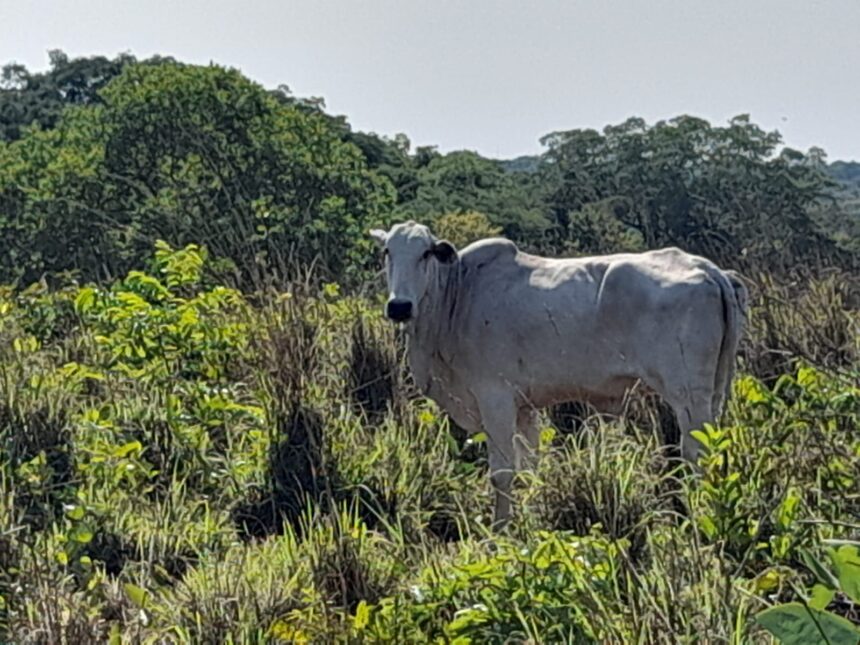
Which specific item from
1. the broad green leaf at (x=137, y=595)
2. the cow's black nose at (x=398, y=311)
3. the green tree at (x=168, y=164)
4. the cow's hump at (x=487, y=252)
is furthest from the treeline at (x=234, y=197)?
the broad green leaf at (x=137, y=595)

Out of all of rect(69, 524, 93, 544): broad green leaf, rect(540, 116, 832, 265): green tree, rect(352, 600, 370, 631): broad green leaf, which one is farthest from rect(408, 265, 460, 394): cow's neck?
rect(540, 116, 832, 265): green tree

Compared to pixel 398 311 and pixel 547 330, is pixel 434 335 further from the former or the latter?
pixel 547 330

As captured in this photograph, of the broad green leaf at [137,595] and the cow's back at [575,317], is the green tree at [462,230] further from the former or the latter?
the broad green leaf at [137,595]

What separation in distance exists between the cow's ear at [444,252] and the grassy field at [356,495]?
84 centimetres

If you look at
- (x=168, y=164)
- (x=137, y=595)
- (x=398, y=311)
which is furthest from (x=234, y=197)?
(x=137, y=595)

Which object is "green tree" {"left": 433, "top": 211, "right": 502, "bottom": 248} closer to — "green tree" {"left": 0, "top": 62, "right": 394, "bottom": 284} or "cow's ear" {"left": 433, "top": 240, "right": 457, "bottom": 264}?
"green tree" {"left": 0, "top": 62, "right": 394, "bottom": 284}

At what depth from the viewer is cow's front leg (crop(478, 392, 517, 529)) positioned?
628 cm

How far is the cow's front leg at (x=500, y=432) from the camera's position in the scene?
6.28m

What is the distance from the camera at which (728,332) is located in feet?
20.4

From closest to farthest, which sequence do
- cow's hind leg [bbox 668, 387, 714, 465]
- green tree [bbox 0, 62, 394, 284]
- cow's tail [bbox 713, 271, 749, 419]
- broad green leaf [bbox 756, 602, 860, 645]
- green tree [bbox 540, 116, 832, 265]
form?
1. broad green leaf [bbox 756, 602, 860, 645]
2. cow's hind leg [bbox 668, 387, 714, 465]
3. cow's tail [bbox 713, 271, 749, 419]
4. green tree [bbox 0, 62, 394, 284]
5. green tree [bbox 540, 116, 832, 265]

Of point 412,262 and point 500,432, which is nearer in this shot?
point 500,432

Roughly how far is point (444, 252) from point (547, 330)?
2.20 feet

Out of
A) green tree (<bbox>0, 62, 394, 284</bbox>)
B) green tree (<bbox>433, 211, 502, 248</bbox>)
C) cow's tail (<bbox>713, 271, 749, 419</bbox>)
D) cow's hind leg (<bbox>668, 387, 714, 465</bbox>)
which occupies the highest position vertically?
green tree (<bbox>0, 62, 394, 284</bbox>)

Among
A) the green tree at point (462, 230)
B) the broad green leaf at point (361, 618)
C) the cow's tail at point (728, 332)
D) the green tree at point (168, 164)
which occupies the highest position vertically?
the green tree at point (168, 164)
